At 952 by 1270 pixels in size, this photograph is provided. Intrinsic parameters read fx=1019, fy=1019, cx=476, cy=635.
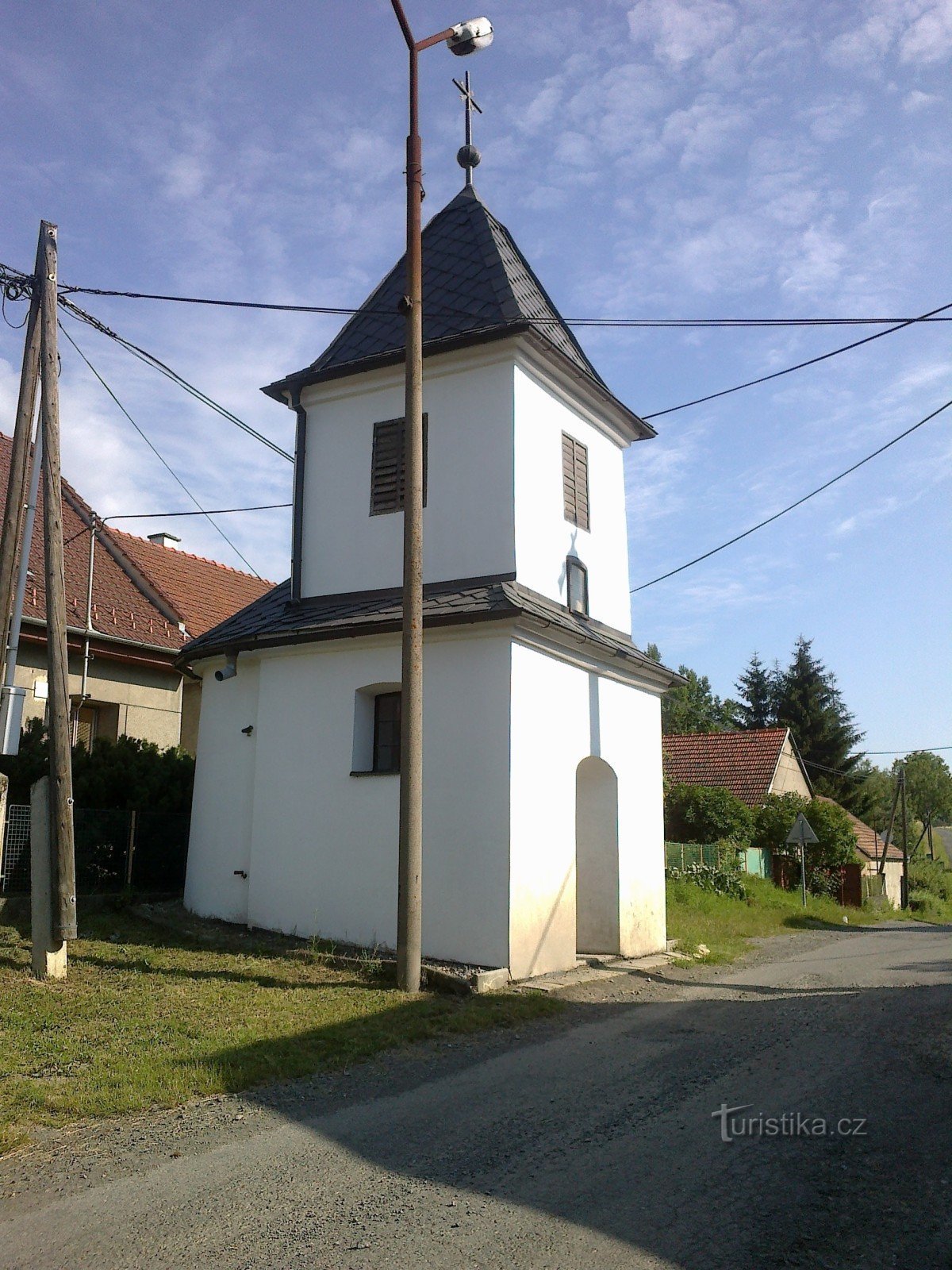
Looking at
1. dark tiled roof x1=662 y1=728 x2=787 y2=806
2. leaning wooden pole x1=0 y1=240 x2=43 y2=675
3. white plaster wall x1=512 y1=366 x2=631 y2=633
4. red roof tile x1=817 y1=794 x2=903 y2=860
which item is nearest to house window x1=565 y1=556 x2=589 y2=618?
white plaster wall x1=512 y1=366 x2=631 y2=633

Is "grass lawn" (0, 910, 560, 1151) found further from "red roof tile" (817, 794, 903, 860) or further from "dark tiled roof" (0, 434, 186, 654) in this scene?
"red roof tile" (817, 794, 903, 860)

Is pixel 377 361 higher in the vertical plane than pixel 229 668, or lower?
higher

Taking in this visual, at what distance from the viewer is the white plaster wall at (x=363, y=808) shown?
11.1 m

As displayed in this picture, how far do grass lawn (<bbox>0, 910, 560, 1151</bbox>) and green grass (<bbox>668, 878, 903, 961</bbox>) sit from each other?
6.46 metres

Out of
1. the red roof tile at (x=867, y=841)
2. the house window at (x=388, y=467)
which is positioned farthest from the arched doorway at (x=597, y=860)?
the red roof tile at (x=867, y=841)

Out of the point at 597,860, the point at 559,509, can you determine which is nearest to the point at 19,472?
the point at 559,509

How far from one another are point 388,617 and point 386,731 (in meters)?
1.43

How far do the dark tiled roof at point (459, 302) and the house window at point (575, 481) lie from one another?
3.26 feet

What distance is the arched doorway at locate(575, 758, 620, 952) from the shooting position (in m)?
13.4

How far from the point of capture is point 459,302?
14141 mm

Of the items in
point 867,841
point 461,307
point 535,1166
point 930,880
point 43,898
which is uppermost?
point 461,307

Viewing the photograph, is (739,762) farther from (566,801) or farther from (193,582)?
(566,801)

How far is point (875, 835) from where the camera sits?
158ft

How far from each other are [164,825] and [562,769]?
22.0ft
